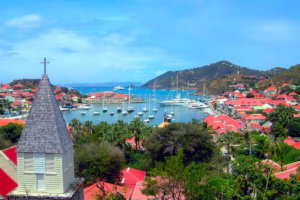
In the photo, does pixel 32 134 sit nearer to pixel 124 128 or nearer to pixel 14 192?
pixel 14 192

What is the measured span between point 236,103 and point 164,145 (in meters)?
62.9

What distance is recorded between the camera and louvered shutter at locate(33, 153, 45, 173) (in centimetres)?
737

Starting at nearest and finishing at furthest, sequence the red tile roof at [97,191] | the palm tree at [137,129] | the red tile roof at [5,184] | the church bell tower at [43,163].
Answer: the church bell tower at [43,163]
the red tile roof at [5,184]
the red tile roof at [97,191]
the palm tree at [137,129]

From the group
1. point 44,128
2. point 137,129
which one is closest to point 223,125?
point 137,129

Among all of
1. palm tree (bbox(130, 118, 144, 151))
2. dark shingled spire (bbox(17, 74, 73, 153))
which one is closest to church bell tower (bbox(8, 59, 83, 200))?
dark shingled spire (bbox(17, 74, 73, 153))

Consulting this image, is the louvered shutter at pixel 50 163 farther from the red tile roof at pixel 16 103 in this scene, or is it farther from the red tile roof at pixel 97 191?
the red tile roof at pixel 16 103

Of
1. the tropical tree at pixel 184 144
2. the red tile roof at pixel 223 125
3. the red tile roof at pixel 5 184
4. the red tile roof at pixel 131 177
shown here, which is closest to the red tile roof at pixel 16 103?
the red tile roof at pixel 223 125

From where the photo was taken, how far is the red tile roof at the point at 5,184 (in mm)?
11339

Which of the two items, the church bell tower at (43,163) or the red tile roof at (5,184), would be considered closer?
the church bell tower at (43,163)

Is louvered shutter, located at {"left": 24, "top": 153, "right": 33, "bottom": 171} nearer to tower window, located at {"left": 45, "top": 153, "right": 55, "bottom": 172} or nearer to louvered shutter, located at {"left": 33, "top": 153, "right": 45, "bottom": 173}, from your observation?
louvered shutter, located at {"left": 33, "top": 153, "right": 45, "bottom": 173}

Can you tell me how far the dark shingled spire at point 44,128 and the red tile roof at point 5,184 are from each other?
17.4 feet

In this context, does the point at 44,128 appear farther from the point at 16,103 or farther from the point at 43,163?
the point at 16,103

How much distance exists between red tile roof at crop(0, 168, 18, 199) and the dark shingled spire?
5297 millimetres

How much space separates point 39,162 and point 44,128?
99cm
